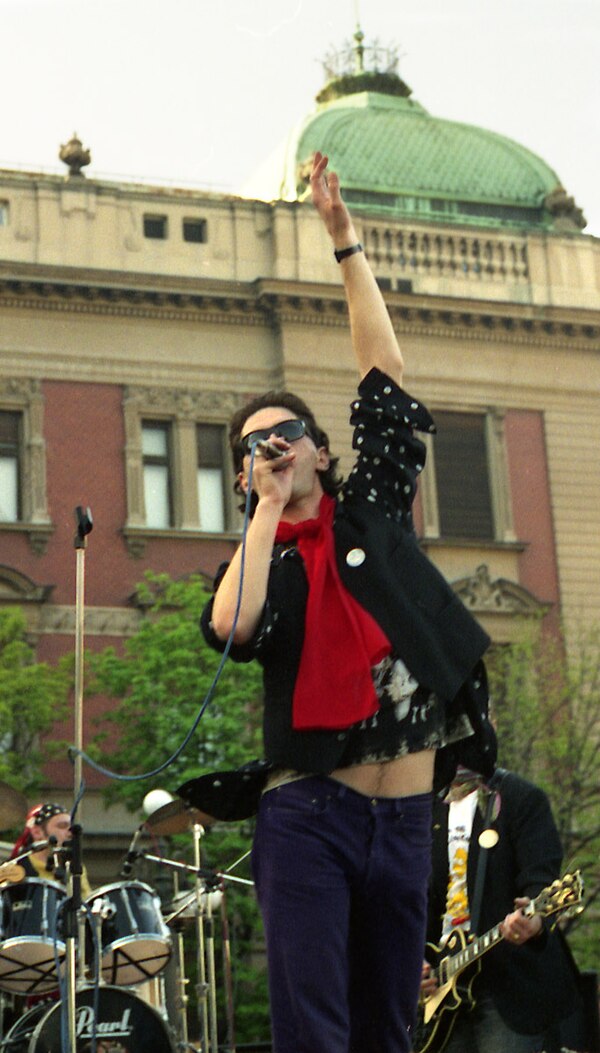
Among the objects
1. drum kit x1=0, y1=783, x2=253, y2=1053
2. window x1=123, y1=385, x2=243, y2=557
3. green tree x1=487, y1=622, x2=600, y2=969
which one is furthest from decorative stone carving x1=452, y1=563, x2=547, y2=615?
drum kit x1=0, y1=783, x2=253, y2=1053

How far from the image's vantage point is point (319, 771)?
4281mm

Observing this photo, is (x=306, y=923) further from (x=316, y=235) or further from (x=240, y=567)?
(x=316, y=235)

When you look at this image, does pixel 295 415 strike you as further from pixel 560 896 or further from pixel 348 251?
pixel 560 896

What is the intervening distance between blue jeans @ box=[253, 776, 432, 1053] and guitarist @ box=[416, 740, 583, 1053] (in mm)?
2994

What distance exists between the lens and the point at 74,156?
1314 inches

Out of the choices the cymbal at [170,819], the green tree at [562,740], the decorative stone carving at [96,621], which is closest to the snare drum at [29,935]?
the cymbal at [170,819]

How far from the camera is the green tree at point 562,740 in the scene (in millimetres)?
28750

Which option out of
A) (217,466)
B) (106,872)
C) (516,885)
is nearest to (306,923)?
(516,885)

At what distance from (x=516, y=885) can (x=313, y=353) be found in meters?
26.2

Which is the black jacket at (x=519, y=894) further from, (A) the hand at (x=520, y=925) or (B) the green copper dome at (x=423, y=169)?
(B) the green copper dome at (x=423, y=169)

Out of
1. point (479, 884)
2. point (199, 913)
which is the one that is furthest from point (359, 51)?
point (479, 884)

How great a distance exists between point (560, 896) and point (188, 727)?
1943 cm

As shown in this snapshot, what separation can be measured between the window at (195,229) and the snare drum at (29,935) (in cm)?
2287

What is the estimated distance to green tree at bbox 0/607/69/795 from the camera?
26938 mm
